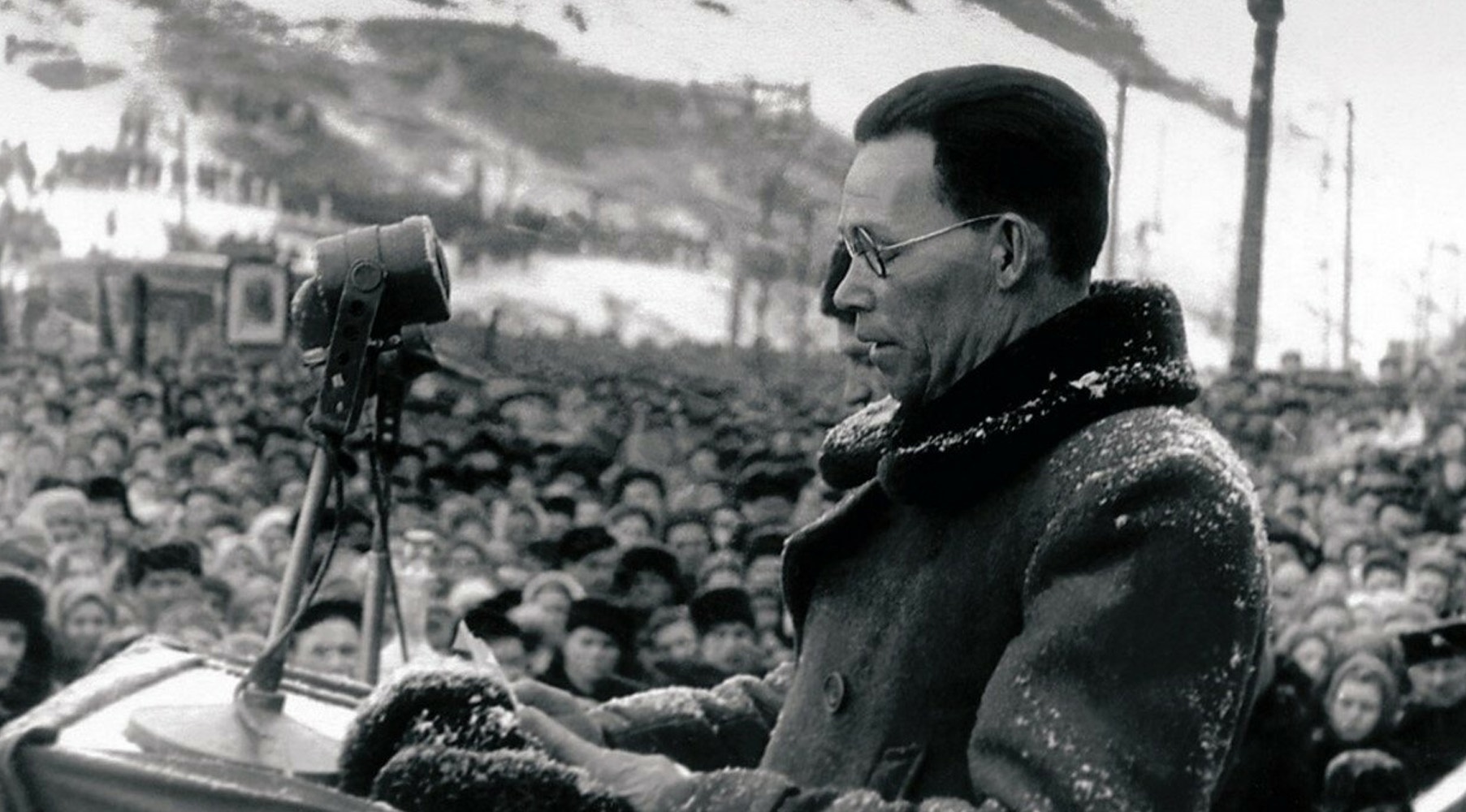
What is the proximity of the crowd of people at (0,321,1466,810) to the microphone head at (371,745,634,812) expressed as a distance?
0.37m

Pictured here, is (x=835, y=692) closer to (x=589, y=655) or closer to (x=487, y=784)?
(x=487, y=784)

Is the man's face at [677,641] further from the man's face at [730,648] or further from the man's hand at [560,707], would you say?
the man's hand at [560,707]

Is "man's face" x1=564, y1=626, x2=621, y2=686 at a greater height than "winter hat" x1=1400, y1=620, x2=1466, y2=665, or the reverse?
"winter hat" x1=1400, y1=620, x2=1466, y2=665

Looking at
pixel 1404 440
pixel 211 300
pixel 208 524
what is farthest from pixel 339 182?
pixel 1404 440

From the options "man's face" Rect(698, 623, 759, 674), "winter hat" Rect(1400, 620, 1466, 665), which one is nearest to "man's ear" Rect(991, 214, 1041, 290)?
"man's face" Rect(698, 623, 759, 674)

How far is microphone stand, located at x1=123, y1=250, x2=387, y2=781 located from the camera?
1.73 m

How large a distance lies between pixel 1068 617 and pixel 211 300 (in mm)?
13037

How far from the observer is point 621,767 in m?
1.41

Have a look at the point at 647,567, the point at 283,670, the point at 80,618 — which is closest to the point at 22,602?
the point at 80,618

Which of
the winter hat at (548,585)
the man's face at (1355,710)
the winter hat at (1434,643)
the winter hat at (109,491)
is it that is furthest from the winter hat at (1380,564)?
the winter hat at (109,491)

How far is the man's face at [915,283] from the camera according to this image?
55.3 inches

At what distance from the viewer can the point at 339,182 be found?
13531 mm

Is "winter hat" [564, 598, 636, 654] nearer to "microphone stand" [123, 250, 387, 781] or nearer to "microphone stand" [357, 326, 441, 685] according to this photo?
"microphone stand" [357, 326, 441, 685]

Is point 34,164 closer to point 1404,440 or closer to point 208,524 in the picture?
point 208,524
